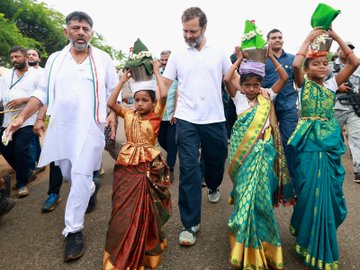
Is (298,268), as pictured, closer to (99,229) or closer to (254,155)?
(254,155)

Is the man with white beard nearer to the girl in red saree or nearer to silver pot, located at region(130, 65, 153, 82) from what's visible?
the girl in red saree

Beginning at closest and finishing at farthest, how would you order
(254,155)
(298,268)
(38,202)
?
(298,268) → (254,155) → (38,202)

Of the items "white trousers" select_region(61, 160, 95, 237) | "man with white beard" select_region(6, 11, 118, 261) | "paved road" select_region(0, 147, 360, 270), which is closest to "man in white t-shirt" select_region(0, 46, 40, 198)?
"paved road" select_region(0, 147, 360, 270)

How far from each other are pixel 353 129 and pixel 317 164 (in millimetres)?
3035

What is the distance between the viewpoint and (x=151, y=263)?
261 centimetres

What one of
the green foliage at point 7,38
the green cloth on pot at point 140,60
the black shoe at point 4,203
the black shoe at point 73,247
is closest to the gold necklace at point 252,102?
the green cloth on pot at point 140,60

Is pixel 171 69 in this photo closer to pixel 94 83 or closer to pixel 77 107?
pixel 94 83

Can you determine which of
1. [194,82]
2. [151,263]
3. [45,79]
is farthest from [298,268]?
[45,79]

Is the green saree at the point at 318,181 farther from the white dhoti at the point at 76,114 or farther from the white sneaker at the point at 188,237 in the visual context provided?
the white dhoti at the point at 76,114

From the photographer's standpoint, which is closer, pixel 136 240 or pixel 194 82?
pixel 136 240

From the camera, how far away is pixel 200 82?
326cm

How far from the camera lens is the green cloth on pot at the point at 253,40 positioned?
280cm

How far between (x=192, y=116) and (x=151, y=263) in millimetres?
1448

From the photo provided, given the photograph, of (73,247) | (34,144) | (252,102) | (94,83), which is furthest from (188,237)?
(34,144)
